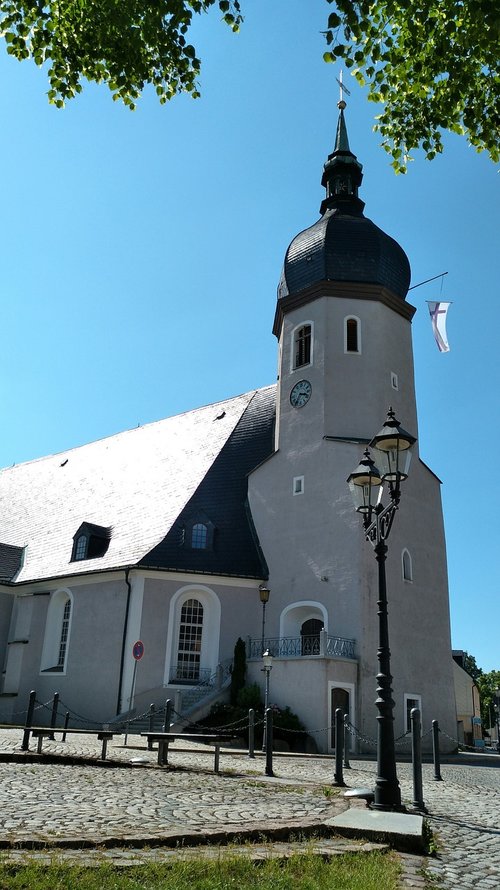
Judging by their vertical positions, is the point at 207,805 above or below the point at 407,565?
below

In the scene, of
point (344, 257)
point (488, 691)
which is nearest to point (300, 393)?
point (344, 257)

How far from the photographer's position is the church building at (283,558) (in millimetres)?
23109

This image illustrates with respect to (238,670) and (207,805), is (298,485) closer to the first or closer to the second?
(238,670)

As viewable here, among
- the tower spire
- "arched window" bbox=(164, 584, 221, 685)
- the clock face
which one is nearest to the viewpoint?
"arched window" bbox=(164, 584, 221, 685)

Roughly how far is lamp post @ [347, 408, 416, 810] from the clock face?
16.0 m

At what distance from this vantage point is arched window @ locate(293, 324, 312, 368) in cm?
2761

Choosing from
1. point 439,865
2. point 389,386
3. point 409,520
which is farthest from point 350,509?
point 439,865

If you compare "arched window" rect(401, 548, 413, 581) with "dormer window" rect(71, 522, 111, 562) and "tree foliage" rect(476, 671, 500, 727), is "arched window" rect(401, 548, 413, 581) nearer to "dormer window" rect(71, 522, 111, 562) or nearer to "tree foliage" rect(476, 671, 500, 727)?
"dormer window" rect(71, 522, 111, 562)

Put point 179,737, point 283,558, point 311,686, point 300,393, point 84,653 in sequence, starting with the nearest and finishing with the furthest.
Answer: point 179,737 < point 311,686 < point 283,558 < point 84,653 < point 300,393

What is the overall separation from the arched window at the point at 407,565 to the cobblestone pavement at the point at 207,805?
10190mm

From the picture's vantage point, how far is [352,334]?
27078 millimetres

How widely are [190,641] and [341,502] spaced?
267 inches

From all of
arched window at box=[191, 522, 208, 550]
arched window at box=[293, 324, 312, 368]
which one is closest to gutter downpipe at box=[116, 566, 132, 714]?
arched window at box=[191, 522, 208, 550]

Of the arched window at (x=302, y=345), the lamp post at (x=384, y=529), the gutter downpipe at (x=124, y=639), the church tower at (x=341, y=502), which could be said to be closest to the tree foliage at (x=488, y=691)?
the church tower at (x=341, y=502)
